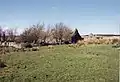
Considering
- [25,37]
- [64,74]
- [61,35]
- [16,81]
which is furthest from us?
[61,35]

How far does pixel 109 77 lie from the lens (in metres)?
9.39

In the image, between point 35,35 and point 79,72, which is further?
point 35,35

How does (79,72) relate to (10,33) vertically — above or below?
below

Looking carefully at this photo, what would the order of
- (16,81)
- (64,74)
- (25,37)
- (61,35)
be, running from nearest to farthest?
(16,81)
(64,74)
(25,37)
(61,35)

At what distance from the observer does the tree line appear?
191 feet

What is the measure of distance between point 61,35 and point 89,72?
183 ft

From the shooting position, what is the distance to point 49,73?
415 inches

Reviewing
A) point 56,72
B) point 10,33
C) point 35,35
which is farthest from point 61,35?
point 56,72

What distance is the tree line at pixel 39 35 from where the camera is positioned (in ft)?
191

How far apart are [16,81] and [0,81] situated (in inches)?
29.6

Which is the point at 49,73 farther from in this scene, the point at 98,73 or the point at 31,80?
the point at 98,73

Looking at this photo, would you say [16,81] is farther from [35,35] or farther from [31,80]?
[35,35]

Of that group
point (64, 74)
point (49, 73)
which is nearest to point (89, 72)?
point (64, 74)

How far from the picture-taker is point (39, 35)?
63.0 m
